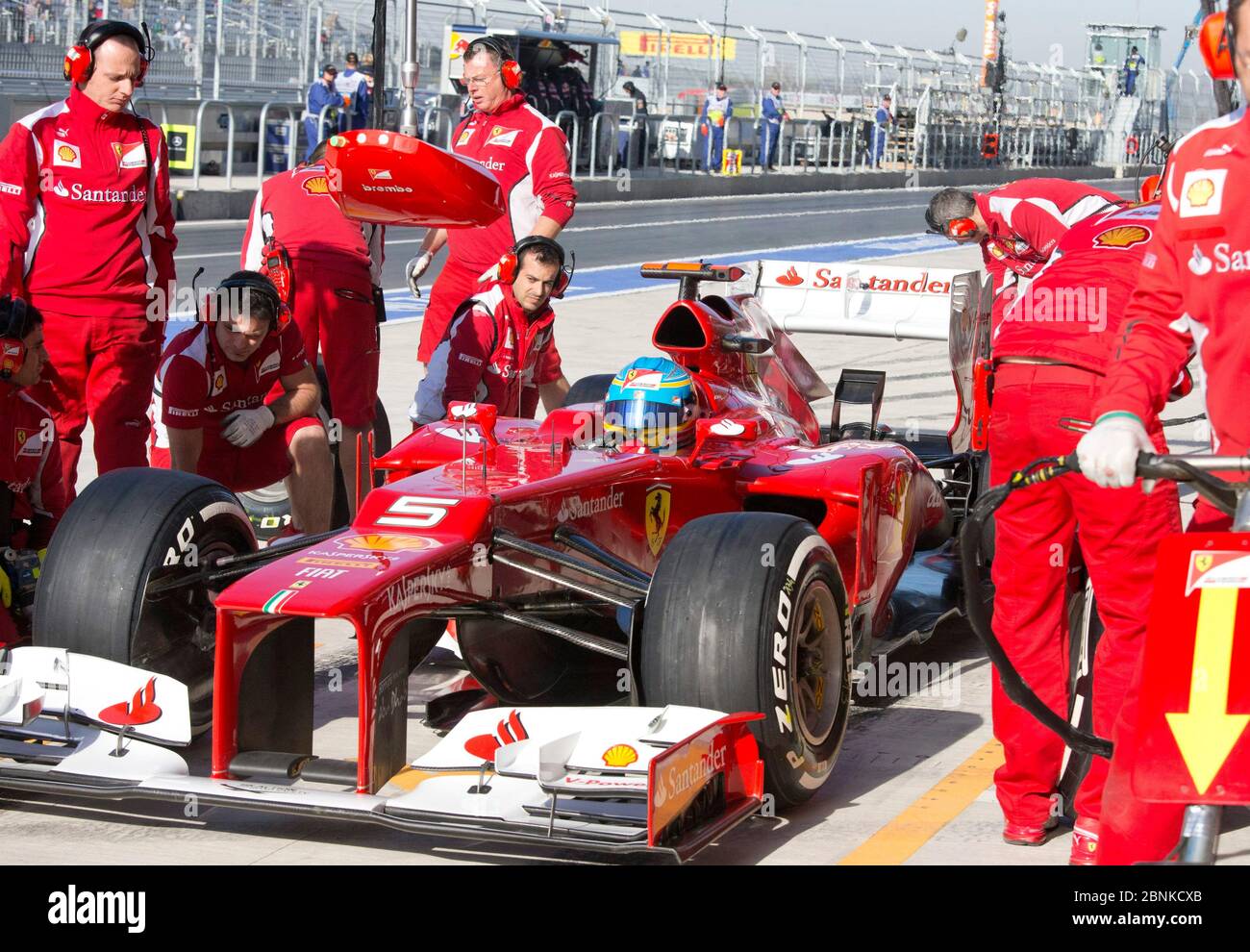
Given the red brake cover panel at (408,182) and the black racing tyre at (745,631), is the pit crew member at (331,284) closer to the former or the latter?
the red brake cover panel at (408,182)

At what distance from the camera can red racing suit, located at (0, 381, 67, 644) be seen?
5.95m

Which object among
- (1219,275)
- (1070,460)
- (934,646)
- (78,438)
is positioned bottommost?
(934,646)

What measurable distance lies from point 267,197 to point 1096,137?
41.3 metres

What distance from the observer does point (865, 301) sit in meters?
8.00

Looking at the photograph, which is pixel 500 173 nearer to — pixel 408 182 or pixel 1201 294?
pixel 408 182

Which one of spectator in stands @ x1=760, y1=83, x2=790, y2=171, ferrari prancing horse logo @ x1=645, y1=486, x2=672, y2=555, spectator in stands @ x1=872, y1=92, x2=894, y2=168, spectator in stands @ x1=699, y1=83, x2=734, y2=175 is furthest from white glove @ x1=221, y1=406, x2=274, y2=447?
spectator in stands @ x1=872, y1=92, x2=894, y2=168

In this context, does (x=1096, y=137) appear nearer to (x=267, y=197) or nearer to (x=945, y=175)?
(x=945, y=175)

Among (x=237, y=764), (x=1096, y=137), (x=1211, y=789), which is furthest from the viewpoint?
(x=1096, y=137)

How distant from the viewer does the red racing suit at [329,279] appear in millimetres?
7664

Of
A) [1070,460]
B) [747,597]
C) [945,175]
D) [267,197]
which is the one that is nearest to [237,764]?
[747,597]

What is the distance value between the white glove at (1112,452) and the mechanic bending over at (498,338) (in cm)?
376
